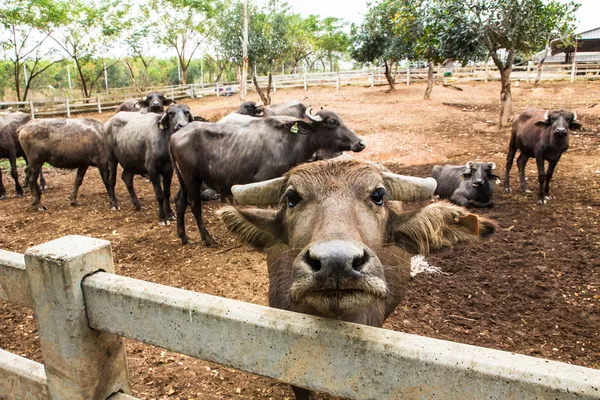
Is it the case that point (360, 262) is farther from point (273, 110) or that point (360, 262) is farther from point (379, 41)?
point (379, 41)

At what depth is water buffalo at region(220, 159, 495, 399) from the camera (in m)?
1.62

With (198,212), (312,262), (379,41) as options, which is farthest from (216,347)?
(379,41)

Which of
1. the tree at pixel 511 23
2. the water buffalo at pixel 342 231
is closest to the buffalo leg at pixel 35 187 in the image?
the water buffalo at pixel 342 231

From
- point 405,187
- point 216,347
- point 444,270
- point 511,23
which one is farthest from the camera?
point 511,23

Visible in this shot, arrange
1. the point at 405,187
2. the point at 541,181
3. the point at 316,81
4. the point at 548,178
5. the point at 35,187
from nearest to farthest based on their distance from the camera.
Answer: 1. the point at 405,187
2. the point at 541,181
3. the point at 548,178
4. the point at 35,187
5. the point at 316,81

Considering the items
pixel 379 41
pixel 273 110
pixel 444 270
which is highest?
pixel 379 41

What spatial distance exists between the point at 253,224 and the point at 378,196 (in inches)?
31.2

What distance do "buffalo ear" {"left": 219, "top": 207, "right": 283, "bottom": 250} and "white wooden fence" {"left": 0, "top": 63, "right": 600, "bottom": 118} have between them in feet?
83.4

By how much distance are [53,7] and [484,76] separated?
1066 inches

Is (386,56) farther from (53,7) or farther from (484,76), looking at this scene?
(53,7)

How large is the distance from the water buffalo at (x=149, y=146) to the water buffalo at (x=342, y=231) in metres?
5.24

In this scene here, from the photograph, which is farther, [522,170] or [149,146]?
[522,170]

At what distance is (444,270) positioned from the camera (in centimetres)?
554

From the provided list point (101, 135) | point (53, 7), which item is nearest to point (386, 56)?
→ point (101, 135)
